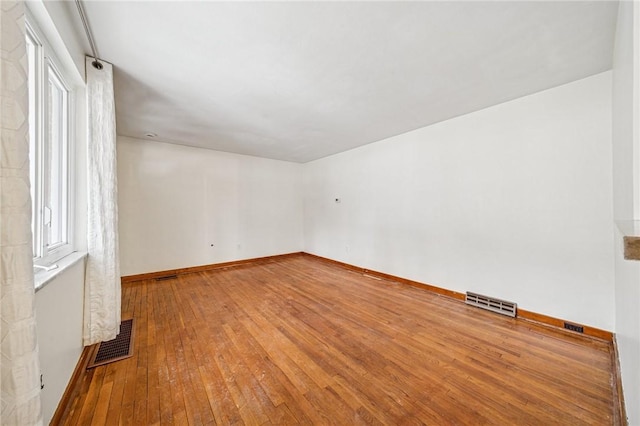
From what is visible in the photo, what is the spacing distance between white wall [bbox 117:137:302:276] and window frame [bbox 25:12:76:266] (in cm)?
257

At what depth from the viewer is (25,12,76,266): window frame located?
1.30m

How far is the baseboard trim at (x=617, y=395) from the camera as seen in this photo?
1380 mm

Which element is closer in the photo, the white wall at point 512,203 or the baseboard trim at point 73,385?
the baseboard trim at point 73,385

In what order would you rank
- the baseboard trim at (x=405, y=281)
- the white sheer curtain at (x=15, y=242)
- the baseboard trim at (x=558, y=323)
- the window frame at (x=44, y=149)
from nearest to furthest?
the white sheer curtain at (x=15, y=242) → the window frame at (x=44, y=149) → the baseboard trim at (x=558, y=323) → the baseboard trim at (x=405, y=281)

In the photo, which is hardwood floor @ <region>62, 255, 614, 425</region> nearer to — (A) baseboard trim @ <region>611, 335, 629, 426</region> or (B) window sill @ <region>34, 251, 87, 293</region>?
(A) baseboard trim @ <region>611, 335, 629, 426</region>

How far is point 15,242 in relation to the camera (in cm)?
75

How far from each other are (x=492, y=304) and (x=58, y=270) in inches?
158

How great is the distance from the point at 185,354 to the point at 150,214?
3220mm

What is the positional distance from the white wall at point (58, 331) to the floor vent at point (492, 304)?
12.6ft

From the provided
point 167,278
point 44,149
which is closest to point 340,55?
point 44,149

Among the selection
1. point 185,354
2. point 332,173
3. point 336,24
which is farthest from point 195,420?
point 332,173

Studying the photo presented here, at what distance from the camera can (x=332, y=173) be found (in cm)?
536

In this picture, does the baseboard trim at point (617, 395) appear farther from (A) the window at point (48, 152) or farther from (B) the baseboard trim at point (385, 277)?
(A) the window at point (48, 152)

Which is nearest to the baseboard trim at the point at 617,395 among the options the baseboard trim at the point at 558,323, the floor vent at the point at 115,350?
the baseboard trim at the point at 558,323
